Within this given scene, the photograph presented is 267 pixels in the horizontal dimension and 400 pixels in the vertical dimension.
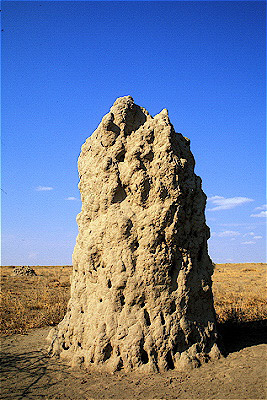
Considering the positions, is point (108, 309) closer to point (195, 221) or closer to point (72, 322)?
point (72, 322)

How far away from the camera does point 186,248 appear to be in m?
4.88

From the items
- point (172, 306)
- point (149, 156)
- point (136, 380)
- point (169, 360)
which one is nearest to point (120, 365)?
point (136, 380)

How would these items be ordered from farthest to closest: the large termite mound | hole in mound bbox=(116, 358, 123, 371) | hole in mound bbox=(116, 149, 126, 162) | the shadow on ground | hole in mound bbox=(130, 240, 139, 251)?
the shadow on ground
hole in mound bbox=(116, 149, 126, 162)
hole in mound bbox=(130, 240, 139, 251)
the large termite mound
hole in mound bbox=(116, 358, 123, 371)

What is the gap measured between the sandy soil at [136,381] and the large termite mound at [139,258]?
0.68ft

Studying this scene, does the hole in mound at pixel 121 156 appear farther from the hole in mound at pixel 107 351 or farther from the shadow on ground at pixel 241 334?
the shadow on ground at pixel 241 334

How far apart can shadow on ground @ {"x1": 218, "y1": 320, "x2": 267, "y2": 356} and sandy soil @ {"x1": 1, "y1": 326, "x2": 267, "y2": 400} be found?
0.24m

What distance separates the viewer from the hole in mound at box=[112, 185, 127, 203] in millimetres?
5027

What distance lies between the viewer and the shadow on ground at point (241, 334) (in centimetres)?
534

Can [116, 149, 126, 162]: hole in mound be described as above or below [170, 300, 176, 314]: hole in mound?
above

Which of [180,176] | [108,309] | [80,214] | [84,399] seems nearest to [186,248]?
[180,176]

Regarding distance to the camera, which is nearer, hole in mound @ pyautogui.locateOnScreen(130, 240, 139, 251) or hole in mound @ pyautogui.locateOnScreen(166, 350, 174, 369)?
hole in mound @ pyautogui.locateOnScreen(166, 350, 174, 369)

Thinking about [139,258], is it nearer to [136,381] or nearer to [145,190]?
[145,190]

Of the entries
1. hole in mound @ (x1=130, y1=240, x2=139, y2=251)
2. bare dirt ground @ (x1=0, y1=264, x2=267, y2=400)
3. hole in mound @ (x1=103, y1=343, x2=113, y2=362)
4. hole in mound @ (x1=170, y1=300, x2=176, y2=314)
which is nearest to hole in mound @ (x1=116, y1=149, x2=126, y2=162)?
hole in mound @ (x1=130, y1=240, x2=139, y2=251)

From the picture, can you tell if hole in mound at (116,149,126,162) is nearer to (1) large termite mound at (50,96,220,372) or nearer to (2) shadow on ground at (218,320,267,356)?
(1) large termite mound at (50,96,220,372)
